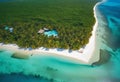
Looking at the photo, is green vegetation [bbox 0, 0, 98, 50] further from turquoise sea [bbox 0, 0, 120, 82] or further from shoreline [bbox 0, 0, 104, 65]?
turquoise sea [bbox 0, 0, 120, 82]

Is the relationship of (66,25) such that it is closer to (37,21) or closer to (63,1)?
(37,21)

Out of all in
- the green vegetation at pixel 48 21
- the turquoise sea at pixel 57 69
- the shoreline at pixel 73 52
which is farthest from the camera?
the green vegetation at pixel 48 21

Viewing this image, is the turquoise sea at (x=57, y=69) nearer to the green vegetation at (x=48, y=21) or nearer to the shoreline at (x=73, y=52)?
the shoreline at (x=73, y=52)

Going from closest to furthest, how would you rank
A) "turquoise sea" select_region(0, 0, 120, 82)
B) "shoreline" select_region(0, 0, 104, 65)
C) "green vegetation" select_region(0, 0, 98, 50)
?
"turquoise sea" select_region(0, 0, 120, 82)
"shoreline" select_region(0, 0, 104, 65)
"green vegetation" select_region(0, 0, 98, 50)

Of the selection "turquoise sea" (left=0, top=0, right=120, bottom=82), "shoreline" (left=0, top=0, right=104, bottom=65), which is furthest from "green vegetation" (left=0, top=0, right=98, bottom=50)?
"turquoise sea" (left=0, top=0, right=120, bottom=82)

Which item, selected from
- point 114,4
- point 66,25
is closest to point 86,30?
point 66,25

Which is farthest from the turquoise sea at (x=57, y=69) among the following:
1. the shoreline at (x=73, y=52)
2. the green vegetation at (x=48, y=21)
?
the green vegetation at (x=48, y=21)

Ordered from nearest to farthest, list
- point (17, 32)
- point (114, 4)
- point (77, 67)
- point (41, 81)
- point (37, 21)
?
point (41, 81) → point (77, 67) → point (17, 32) → point (37, 21) → point (114, 4)

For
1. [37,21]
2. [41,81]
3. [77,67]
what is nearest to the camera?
[41,81]
